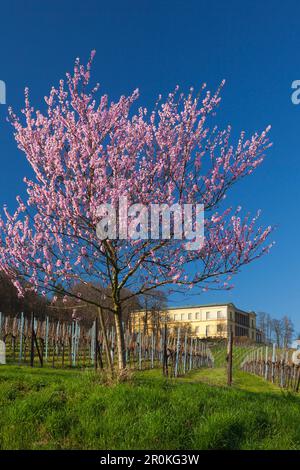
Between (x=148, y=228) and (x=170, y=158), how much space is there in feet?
6.43

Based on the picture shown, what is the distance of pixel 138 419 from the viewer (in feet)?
25.4

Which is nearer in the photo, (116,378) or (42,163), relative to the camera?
(116,378)

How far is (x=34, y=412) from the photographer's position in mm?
8109

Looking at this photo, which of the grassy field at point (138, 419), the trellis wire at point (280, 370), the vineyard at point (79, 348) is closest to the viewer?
the grassy field at point (138, 419)

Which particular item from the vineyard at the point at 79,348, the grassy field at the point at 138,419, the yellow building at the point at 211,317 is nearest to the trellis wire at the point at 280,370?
the vineyard at the point at 79,348

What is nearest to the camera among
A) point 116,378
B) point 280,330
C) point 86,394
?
point 86,394

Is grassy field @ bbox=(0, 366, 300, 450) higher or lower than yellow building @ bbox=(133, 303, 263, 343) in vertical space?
higher

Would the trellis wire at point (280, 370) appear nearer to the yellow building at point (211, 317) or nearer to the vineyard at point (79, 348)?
the vineyard at point (79, 348)

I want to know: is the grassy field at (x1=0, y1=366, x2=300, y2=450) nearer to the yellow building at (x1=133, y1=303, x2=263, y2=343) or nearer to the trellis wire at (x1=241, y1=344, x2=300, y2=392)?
the trellis wire at (x1=241, y1=344, x2=300, y2=392)

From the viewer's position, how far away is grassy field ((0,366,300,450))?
710 cm


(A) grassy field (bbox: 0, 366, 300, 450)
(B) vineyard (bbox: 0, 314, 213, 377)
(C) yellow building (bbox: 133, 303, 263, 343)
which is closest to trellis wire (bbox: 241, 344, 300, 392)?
(B) vineyard (bbox: 0, 314, 213, 377)

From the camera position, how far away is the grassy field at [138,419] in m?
7.10

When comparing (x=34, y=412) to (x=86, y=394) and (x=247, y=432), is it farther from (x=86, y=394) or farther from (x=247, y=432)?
(x=247, y=432)
